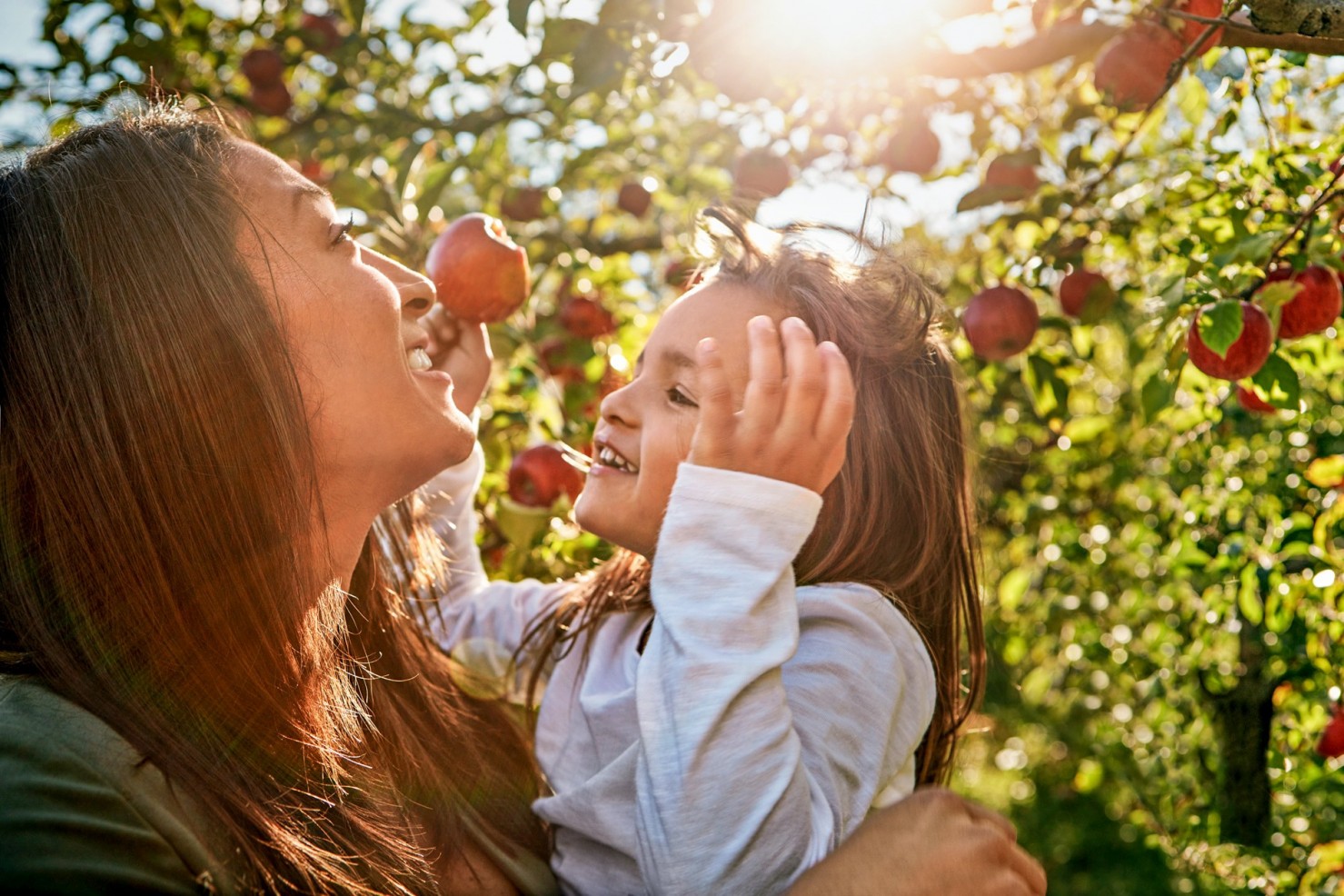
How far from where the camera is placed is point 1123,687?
10.5 feet

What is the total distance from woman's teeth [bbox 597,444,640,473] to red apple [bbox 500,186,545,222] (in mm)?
1234

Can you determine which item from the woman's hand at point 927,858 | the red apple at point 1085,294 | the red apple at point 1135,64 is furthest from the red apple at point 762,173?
the woman's hand at point 927,858

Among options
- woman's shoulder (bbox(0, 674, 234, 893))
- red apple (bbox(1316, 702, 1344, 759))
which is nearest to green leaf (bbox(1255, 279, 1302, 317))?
red apple (bbox(1316, 702, 1344, 759))

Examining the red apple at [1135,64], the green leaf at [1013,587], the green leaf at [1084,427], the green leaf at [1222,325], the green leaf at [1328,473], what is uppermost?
the red apple at [1135,64]

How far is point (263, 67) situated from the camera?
271 centimetres

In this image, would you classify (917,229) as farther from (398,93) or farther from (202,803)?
(202,803)

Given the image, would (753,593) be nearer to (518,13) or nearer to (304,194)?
(304,194)

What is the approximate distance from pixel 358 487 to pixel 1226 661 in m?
1.91

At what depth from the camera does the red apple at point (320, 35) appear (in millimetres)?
2617

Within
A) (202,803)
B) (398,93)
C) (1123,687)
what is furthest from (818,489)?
(1123,687)

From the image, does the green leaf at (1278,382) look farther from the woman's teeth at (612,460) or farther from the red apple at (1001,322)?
the woman's teeth at (612,460)

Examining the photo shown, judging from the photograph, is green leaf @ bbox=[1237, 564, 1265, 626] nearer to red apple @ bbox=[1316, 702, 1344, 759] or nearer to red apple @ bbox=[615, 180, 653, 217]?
red apple @ bbox=[1316, 702, 1344, 759]

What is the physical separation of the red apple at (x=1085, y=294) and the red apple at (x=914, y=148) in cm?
46

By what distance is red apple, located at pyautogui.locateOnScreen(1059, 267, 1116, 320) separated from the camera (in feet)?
6.36
